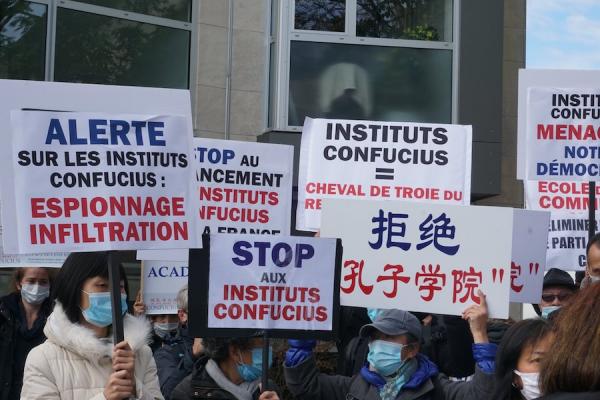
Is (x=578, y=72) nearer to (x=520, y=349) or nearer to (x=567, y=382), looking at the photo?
(x=520, y=349)

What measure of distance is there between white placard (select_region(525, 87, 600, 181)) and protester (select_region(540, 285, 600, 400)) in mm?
4979

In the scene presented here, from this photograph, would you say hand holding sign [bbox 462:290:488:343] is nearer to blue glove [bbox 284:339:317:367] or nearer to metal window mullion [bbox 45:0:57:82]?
blue glove [bbox 284:339:317:367]

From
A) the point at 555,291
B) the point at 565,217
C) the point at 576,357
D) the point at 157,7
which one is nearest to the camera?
the point at 576,357

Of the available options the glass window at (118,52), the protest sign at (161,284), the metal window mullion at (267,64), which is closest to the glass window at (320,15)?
the metal window mullion at (267,64)

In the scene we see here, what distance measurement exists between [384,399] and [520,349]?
853 millimetres

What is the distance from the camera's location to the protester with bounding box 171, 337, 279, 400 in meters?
5.26

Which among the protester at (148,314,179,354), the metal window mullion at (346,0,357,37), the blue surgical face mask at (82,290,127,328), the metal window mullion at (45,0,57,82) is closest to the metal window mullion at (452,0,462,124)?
the metal window mullion at (346,0,357,37)

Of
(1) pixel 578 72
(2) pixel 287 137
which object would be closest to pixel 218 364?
(1) pixel 578 72

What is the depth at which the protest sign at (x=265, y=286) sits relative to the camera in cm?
524

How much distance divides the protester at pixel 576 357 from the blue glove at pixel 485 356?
8.38ft

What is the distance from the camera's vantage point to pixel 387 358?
17.7 ft

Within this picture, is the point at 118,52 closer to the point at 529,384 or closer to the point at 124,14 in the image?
the point at 124,14

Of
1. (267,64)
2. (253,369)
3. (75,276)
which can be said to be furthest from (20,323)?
(267,64)

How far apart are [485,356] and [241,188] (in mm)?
2628
